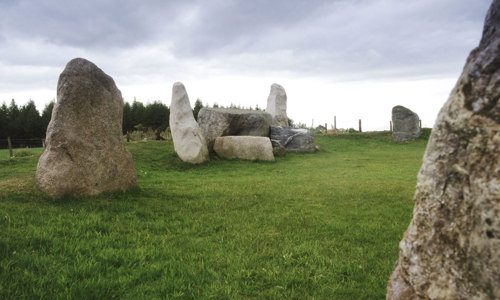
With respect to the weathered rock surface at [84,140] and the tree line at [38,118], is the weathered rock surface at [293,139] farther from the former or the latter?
the tree line at [38,118]

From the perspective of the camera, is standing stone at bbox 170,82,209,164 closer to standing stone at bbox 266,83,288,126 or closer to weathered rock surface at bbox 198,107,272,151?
weathered rock surface at bbox 198,107,272,151

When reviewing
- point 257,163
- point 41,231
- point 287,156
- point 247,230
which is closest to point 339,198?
point 247,230

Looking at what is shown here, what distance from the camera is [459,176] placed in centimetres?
203

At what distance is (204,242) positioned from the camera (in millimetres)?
4453

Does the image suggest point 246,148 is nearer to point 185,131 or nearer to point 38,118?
point 185,131

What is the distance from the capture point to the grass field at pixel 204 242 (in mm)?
3238

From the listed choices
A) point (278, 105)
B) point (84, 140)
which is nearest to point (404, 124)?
point (278, 105)

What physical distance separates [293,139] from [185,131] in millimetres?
6681

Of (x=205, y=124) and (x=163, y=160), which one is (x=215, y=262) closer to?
(x=163, y=160)

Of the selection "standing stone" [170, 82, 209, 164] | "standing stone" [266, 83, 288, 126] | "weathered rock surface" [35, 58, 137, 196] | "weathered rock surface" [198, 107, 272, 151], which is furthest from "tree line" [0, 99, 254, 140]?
"weathered rock surface" [35, 58, 137, 196]

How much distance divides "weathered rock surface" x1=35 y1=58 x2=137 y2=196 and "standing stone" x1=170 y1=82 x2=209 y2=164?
6359mm

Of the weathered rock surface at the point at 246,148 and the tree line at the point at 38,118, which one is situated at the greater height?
the tree line at the point at 38,118

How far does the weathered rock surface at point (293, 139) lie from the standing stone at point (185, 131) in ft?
17.6

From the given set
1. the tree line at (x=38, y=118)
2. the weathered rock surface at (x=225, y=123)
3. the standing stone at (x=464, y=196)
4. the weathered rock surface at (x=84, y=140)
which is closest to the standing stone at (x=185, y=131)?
the weathered rock surface at (x=225, y=123)
